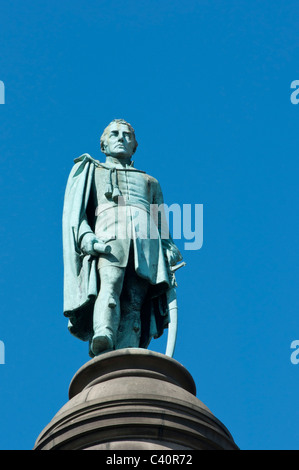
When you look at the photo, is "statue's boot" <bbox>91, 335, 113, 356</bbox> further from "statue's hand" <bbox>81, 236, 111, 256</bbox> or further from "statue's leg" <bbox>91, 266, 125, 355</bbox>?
"statue's hand" <bbox>81, 236, 111, 256</bbox>

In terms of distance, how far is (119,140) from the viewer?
19.8 metres

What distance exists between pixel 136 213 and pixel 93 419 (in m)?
4.63

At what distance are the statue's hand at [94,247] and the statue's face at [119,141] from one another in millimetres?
2304

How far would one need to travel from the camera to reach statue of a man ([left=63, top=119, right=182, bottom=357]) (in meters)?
17.5

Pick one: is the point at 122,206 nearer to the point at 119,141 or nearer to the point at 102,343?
the point at 119,141

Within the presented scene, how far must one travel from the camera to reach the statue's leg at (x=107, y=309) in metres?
17.0

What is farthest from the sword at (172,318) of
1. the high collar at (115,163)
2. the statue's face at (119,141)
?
the statue's face at (119,141)

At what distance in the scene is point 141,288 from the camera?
59.6 feet

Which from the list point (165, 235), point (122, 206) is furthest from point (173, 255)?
point (122, 206)

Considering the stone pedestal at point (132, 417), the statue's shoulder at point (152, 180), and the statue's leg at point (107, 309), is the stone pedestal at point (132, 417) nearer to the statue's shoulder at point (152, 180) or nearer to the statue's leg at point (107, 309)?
the statue's leg at point (107, 309)

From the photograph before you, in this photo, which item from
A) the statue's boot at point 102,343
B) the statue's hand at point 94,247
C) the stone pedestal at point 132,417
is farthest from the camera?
the statue's hand at point 94,247

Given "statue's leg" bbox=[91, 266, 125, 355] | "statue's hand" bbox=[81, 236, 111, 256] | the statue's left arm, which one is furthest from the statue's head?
"statue's leg" bbox=[91, 266, 125, 355]

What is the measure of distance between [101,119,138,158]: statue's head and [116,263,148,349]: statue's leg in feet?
8.21
